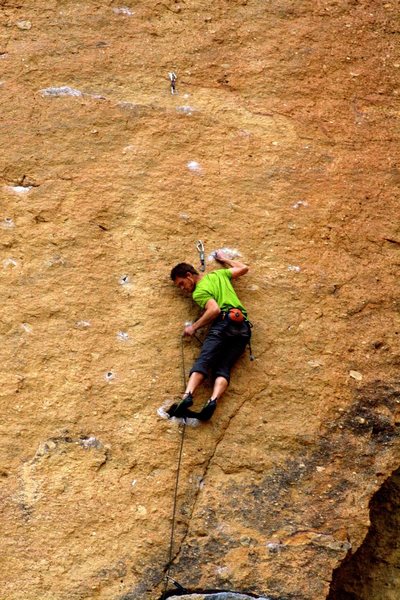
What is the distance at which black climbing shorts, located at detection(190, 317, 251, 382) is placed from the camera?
5.74m

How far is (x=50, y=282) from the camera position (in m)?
6.07

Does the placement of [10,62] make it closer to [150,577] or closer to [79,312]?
[79,312]

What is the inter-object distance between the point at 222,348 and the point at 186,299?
506mm

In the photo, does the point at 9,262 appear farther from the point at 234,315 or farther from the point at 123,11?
the point at 123,11

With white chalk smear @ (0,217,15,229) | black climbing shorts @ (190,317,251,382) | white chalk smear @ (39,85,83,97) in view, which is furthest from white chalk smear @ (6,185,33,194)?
black climbing shorts @ (190,317,251,382)

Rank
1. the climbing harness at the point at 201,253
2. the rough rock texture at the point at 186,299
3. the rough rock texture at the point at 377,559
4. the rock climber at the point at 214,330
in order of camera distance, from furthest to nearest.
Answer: the rough rock texture at the point at 377,559, the climbing harness at the point at 201,253, the rock climber at the point at 214,330, the rough rock texture at the point at 186,299

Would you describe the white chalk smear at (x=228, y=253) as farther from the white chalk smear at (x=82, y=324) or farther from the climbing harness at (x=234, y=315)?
the white chalk smear at (x=82, y=324)

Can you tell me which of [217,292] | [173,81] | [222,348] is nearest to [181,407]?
[222,348]

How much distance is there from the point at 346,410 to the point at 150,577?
1.77 m

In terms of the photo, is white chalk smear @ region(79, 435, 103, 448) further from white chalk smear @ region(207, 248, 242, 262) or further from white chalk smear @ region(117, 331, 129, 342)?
white chalk smear @ region(207, 248, 242, 262)

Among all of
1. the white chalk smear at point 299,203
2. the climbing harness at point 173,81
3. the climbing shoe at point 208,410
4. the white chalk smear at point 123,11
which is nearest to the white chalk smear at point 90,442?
the climbing shoe at point 208,410

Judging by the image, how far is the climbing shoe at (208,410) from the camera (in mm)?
5621

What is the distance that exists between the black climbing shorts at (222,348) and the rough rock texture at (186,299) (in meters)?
0.17

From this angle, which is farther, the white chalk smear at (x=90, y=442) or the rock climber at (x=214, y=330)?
the rock climber at (x=214, y=330)
